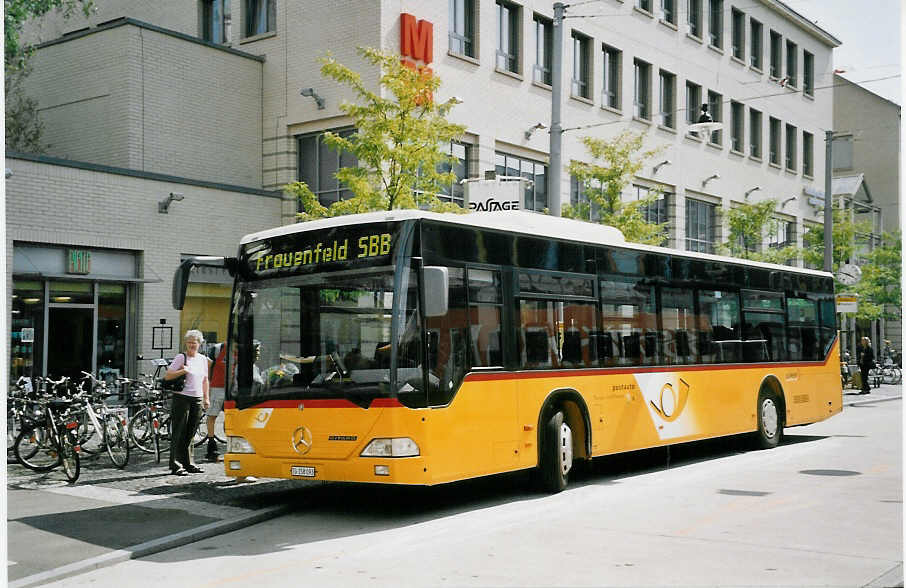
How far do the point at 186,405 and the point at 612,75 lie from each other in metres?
22.9

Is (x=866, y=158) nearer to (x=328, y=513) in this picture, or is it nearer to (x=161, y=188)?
(x=161, y=188)

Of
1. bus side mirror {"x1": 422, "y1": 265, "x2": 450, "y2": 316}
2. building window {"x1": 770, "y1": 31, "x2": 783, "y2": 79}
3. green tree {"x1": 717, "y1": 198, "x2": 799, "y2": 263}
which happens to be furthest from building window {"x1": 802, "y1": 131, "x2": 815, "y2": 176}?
bus side mirror {"x1": 422, "y1": 265, "x2": 450, "y2": 316}

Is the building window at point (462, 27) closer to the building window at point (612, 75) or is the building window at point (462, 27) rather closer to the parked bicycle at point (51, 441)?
the building window at point (612, 75)

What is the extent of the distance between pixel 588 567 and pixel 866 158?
43321 millimetres

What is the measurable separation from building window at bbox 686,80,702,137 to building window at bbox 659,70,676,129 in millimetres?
1178

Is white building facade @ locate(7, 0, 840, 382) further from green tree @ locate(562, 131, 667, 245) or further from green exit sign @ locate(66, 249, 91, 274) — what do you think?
green tree @ locate(562, 131, 667, 245)

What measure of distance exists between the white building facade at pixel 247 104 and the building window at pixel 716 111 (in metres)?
4.07

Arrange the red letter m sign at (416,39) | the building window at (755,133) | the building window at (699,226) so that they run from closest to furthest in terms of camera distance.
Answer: the red letter m sign at (416,39), the building window at (699,226), the building window at (755,133)

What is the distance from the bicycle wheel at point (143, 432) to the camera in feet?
48.7

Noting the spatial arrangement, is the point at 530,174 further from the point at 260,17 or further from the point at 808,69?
the point at 808,69

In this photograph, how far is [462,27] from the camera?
2675 centimetres

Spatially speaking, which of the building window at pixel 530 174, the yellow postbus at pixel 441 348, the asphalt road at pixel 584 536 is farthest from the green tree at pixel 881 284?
the yellow postbus at pixel 441 348

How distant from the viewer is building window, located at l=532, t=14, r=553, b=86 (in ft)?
97.4

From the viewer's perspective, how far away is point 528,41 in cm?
2889
